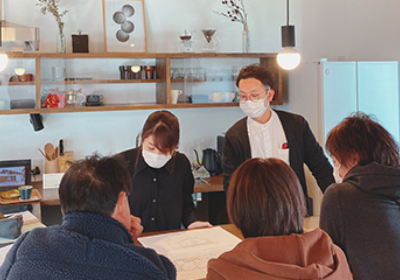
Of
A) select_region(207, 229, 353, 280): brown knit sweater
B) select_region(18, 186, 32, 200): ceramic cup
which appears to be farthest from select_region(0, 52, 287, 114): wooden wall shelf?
select_region(207, 229, 353, 280): brown knit sweater

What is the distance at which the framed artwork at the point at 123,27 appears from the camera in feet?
13.0

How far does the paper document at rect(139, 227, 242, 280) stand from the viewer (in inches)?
71.4

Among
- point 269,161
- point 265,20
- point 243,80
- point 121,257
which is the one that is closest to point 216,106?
point 265,20

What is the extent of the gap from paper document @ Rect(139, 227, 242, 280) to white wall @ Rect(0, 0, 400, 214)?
1.74 metres

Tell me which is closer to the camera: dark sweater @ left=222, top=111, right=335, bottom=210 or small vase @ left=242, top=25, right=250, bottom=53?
dark sweater @ left=222, top=111, right=335, bottom=210

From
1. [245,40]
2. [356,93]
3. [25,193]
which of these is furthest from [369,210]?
[245,40]

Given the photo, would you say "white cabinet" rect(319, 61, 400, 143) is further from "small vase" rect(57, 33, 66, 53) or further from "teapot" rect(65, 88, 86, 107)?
"small vase" rect(57, 33, 66, 53)

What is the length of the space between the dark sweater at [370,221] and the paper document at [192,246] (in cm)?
52

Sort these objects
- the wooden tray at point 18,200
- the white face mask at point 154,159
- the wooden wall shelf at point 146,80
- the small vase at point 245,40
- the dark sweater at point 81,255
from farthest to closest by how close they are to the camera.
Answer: the small vase at point 245,40
the wooden wall shelf at point 146,80
the wooden tray at point 18,200
the white face mask at point 154,159
the dark sweater at point 81,255

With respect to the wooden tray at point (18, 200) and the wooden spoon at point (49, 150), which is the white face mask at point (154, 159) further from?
the wooden spoon at point (49, 150)

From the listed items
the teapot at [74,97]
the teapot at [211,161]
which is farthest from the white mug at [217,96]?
the teapot at [74,97]

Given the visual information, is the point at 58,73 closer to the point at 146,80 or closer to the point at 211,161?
the point at 146,80

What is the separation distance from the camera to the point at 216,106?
4.11 meters

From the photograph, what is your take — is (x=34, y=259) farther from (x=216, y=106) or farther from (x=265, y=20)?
(x=265, y=20)
